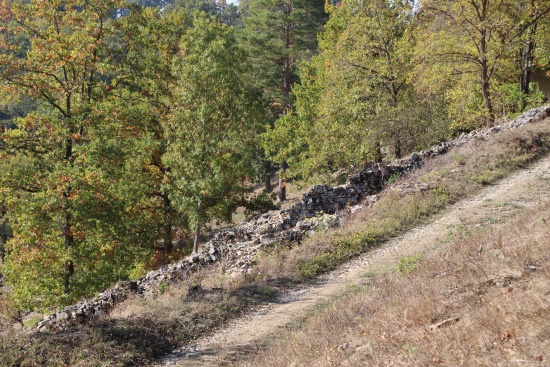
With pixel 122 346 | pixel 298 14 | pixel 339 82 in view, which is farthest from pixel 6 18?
pixel 298 14

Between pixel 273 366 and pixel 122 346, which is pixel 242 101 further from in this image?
pixel 273 366

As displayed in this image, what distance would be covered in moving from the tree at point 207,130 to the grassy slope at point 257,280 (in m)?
8.08

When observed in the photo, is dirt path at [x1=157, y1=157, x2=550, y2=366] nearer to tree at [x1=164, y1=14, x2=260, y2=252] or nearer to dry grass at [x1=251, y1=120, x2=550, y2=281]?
dry grass at [x1=251, y1=120, x2=550, y2=281]

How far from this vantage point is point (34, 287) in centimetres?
1742

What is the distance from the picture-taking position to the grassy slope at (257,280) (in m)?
8.52

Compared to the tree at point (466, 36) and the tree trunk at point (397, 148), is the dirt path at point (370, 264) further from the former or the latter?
the tree trunk at point (397, 148)

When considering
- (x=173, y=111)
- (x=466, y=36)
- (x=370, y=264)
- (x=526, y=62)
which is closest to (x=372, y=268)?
(x=370, y=264)

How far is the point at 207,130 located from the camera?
69.7 feet

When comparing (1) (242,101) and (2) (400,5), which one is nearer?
(1) (242,101)

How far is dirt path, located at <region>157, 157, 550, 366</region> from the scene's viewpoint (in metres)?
8.99

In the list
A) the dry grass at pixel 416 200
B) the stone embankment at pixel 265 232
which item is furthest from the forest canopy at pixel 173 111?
the dry grass at pixel 416 200

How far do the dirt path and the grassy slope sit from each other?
422mm

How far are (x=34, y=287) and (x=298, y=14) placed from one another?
99.4 ft

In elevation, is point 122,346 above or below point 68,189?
below
